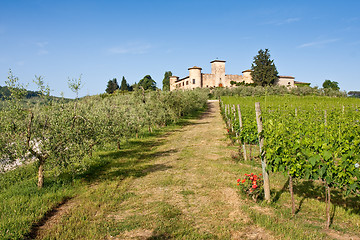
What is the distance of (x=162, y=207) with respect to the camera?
219 inches

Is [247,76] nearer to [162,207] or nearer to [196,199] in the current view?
[196,199]

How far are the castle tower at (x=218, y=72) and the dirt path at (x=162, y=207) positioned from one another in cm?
6699

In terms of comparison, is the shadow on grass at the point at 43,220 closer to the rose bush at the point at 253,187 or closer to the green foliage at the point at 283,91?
the rose bush at the point at 253,187

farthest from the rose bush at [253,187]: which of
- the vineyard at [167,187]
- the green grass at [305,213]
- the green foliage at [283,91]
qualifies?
the green foliage at [283,91]

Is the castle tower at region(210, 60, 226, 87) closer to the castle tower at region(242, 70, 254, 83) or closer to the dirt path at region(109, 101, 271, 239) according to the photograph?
the castle tower at region(242, 70, 254, 83)

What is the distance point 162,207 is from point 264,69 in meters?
67.6

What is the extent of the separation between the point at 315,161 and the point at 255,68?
223 ft

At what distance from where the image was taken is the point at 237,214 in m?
5.10

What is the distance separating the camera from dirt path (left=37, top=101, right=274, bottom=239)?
4492 mm

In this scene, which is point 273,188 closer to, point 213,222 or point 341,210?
point 341,210

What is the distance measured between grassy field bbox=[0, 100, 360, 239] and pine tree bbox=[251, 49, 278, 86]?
62.7 meters

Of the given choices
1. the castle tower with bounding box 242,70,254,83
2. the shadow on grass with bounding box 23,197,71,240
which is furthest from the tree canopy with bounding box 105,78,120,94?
the shadow on grass with bounding box 23,197,71,240

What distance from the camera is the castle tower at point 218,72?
74062mm

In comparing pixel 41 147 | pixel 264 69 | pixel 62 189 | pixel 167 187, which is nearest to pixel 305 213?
pixel 167 187
